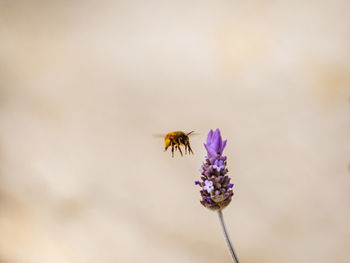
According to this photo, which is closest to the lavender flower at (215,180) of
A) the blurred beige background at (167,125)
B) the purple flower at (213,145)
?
the purple flower at (213,145)

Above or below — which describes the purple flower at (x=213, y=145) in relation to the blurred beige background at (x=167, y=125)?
below

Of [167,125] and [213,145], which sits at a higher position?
[167,125]

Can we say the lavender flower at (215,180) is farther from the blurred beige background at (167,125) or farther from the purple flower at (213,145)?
the blurred beige background at (167,125)

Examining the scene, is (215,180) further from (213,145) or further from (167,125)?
(167,125)

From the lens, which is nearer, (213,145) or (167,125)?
(213,145)

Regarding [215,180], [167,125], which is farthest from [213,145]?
[167,125]

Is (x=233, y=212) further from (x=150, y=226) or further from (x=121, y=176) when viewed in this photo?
(x=121, y=176)

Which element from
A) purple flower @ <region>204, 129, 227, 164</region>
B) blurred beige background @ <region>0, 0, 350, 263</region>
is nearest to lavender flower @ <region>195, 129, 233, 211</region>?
purple flower @ <region>204, 129, 227, 164</region>
